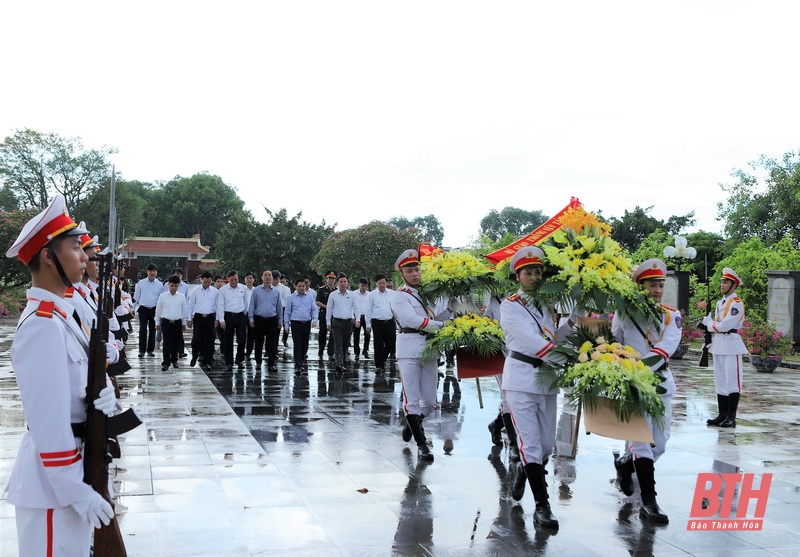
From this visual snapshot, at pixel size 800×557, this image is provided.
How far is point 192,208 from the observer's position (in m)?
74.5

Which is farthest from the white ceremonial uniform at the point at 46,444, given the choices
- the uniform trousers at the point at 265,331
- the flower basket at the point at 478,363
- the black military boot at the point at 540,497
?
the uniform trousers at the point at 265,331

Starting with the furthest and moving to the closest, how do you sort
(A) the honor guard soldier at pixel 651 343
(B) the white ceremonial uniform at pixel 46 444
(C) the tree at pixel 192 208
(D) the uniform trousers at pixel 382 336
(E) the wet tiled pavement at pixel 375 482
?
(C) the tree at pixel 192 208 < (D) the uniform trousers at pixel 382 336 < (A) the honor guard soldier at pixel 651 343 < (E) the wet tiled pavement at pixel 375 482 < (B) the white ceremonial uniform at pixel 46 444

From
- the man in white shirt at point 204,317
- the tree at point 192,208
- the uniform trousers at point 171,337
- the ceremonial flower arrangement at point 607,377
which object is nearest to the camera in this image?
the ceremonial flower arrangement at point 607,377

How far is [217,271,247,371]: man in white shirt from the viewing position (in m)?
14.6

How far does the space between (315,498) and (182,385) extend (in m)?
6.75

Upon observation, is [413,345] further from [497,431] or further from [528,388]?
[528,388]

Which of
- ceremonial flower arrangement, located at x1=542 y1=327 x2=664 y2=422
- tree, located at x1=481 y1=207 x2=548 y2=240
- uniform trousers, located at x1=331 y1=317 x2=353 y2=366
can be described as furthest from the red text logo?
tree, located at x1=481 y1=207 x2=548 y2=240

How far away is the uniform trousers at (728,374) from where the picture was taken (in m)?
9.49

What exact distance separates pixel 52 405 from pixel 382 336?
12433 mm

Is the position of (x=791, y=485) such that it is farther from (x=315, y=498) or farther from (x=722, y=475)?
(x=315, y=498)

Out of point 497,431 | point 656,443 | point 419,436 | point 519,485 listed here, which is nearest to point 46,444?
point 519,485

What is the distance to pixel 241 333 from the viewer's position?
15.0m

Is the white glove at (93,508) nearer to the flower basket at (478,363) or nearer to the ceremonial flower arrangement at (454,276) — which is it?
the flower basket at (478,363)

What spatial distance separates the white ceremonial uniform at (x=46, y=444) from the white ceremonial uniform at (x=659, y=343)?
420cm
